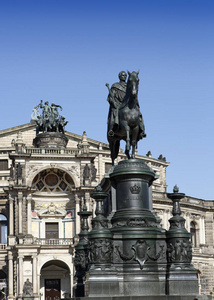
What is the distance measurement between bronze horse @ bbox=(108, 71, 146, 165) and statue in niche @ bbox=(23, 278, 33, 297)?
148 feet

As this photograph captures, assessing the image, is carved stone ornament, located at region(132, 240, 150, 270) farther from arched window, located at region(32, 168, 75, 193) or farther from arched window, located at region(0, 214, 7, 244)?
arched window, located at region(0, 214, 7, 244)

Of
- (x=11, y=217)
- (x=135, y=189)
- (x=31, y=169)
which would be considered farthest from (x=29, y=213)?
(x=135, y=189)

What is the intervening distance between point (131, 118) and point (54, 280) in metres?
52.3

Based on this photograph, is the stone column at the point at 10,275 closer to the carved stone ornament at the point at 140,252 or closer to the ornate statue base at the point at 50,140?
the ornate statue base at the point at 50,140

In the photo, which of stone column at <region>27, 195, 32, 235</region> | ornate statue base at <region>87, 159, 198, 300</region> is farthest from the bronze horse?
stone column at <region>27, 195, 32, 235</region>

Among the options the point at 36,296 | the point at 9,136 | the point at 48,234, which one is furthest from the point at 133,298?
the point at 9,136

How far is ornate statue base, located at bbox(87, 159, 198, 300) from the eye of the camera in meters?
19.5

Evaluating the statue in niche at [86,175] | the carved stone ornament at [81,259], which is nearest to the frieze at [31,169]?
the statue in niche at [86,175]

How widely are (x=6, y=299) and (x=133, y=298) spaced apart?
166 ft

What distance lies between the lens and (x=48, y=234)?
231 feet

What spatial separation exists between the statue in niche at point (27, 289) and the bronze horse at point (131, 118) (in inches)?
1778

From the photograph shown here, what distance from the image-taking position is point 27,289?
211ft

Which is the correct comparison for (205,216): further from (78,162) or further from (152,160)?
(78,162)

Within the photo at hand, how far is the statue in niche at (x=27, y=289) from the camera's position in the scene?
6425 centimetres
